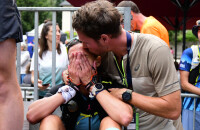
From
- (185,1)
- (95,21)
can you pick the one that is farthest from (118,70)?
(185,1)

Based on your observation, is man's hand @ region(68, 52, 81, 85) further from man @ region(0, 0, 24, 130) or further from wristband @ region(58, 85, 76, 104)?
man @ region(0, 0, 24, 130)

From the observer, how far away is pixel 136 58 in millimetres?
2312

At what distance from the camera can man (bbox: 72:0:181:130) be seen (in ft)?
7.15

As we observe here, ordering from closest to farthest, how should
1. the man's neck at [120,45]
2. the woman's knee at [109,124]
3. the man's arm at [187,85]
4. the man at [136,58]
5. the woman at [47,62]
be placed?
the woman's knee at [109,124] < the man at [136,58] < the man's neck at [120,45] < the woman at [47,62] < the man's arm at [187,85]

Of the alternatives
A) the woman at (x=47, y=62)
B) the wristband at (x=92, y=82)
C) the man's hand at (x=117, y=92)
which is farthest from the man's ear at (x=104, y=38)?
the woman at (x=47, y=62)

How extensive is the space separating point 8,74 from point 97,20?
809 mm

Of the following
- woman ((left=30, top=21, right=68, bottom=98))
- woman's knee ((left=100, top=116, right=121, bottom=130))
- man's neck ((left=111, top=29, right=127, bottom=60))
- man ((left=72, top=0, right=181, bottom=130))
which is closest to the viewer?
woman's knee ((left=100, top=116, right=121, bottom=130))

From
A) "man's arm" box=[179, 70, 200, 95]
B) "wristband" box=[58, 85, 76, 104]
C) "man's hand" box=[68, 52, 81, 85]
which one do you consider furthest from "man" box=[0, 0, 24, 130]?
"man's arm" box=[179, 70, 200, 95]

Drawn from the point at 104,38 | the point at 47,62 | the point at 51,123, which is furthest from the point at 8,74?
the point at 47,62

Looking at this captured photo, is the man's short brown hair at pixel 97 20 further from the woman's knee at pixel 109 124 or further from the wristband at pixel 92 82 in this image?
the woman's knee at pixel 109 124

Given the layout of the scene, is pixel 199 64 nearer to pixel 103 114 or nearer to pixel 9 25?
pixel 103 114

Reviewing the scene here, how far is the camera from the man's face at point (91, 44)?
2.26 m

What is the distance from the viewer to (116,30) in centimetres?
226

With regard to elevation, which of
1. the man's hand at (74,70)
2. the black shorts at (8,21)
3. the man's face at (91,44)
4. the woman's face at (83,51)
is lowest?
the man's hand at (74,70)
